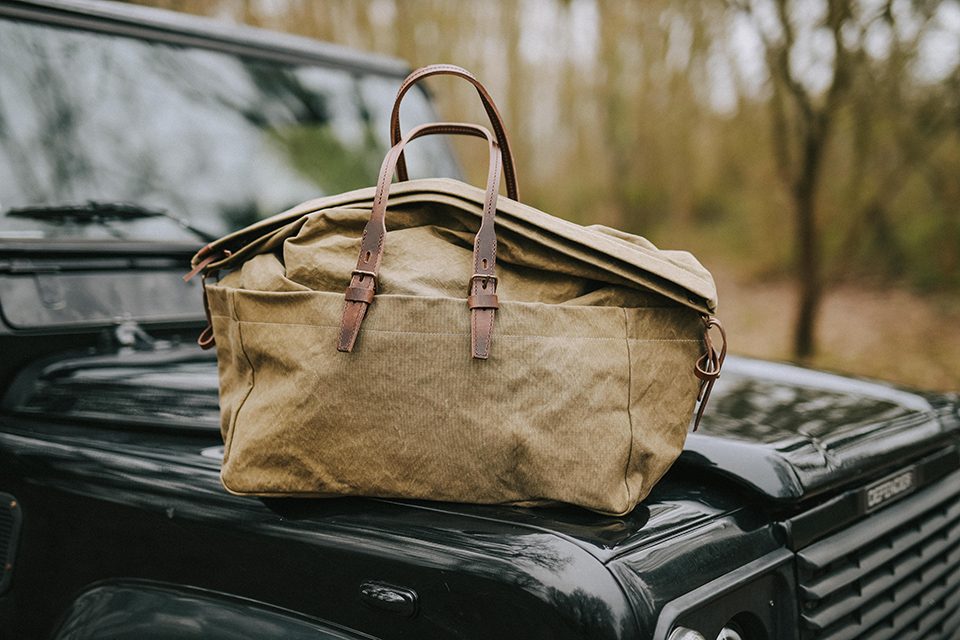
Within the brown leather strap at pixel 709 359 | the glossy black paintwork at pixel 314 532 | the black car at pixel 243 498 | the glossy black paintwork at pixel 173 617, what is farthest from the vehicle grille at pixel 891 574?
the glossy black paintwork at pixel 173 617

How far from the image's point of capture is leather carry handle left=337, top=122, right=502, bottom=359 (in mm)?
1309

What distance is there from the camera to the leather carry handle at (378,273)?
1.31 m

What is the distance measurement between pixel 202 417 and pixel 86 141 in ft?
2.95

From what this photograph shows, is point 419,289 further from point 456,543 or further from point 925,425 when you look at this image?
point 925,425

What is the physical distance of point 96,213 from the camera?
2.13 m

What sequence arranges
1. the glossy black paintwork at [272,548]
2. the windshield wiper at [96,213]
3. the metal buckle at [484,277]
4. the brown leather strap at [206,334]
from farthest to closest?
the windshield wiper at [96,213] → the brown leather strap at [206,334] → the metal buckle at [484,277] → the glossy black paintwork at [272,548]

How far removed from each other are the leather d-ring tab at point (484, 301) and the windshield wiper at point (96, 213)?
1.16 meters

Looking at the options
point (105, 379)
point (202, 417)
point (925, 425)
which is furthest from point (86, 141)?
point (925, 425)

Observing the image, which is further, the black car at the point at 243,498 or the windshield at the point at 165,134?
the windshield at the point at 165,134

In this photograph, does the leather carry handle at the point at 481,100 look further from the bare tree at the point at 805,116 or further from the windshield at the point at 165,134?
the bare tree at the point at 805,116

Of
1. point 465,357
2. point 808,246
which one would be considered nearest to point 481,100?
point 465,357

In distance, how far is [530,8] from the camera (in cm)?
1164

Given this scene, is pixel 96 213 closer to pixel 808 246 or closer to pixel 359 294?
pixel 359 294

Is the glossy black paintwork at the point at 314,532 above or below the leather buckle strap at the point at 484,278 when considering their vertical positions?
below
